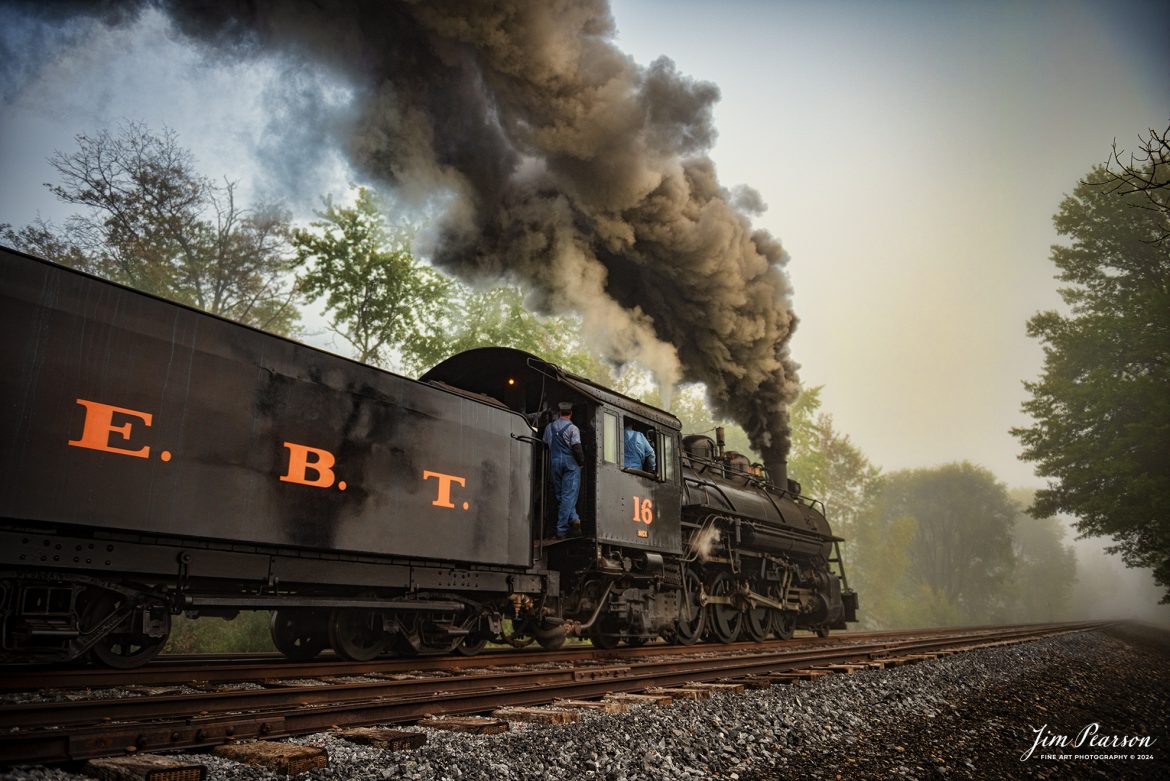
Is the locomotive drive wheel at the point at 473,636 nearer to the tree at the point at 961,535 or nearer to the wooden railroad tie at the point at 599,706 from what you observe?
the wooden railroad tie at the point at 599,706

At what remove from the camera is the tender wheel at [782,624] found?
43.5 ft

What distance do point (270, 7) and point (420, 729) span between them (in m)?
8.27

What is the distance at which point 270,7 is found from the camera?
791 centimetres

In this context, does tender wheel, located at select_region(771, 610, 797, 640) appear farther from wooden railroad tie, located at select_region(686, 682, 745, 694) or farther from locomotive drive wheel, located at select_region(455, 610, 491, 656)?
wooden railroad tie, located at select_region(686, 682, 745, 694)

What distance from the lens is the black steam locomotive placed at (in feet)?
14.0

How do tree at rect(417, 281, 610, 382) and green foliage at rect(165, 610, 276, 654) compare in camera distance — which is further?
tree at rect(417, 281, 610, 382)

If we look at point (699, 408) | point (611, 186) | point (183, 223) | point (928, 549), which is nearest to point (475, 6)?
point (611, 186)

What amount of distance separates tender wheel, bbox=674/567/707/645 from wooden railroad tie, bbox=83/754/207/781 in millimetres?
8175

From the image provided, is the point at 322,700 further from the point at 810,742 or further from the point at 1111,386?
the point at 1111,386

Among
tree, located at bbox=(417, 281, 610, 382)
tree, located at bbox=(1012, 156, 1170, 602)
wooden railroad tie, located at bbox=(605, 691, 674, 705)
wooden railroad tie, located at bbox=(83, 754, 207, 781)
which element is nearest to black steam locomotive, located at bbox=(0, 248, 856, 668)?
wooden railroad tie, located at bbox=(83, 754, 207, 781)

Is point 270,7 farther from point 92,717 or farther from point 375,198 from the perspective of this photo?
point 375,198

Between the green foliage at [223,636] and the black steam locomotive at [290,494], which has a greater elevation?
the black steam locomotive at [290,494]

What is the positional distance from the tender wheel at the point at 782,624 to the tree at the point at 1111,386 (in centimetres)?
1281

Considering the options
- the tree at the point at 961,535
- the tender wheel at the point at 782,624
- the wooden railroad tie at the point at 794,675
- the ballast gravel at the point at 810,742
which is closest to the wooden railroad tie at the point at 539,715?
the ballast gravel at the point at 810,742
